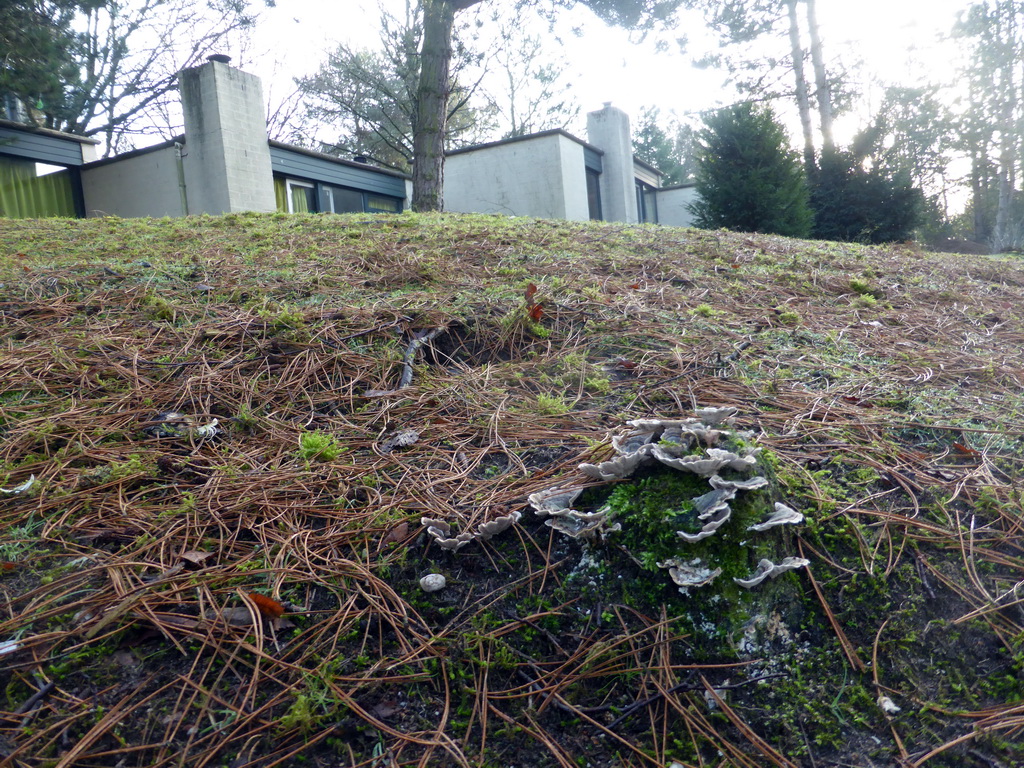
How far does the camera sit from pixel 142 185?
1377 centimetres

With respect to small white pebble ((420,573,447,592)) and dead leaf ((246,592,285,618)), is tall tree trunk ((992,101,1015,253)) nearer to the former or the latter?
small white pebble ((420,573,447,592))

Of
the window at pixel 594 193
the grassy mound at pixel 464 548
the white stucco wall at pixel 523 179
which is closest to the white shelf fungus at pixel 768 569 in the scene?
the grassy mound at pixel 464 548

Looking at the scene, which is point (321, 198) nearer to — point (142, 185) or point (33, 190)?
point (142, 185)

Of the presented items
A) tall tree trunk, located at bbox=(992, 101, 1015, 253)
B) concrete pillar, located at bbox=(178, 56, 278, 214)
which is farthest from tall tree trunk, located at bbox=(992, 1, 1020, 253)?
concrete pillar, located at bbox=(178, 56, 278, 214)

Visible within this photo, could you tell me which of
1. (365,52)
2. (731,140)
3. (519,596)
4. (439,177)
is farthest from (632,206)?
(519,596)

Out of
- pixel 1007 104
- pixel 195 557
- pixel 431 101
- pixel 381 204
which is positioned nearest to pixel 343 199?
pixel 381 204

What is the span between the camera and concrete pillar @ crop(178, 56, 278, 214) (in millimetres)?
12727

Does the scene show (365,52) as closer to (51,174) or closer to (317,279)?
(51,174)

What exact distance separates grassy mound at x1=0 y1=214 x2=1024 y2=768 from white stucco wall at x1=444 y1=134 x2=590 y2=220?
41.2ft

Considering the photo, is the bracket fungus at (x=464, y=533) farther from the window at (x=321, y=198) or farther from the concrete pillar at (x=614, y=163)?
the concrete pillar at (x=614, y=163)

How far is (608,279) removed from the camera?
4.80 metres

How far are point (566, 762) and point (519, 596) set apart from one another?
473 millimetres

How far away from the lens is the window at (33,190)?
510 inches

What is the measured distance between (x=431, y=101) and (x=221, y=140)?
5382 millimetres
